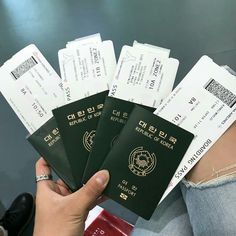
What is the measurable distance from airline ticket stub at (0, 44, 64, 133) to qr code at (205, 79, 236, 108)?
0.37 metres

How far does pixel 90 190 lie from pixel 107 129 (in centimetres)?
15

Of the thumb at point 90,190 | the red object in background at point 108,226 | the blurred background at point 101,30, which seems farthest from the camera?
the blurred background at point 101,30

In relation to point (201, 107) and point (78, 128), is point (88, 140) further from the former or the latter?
point (201, 107)

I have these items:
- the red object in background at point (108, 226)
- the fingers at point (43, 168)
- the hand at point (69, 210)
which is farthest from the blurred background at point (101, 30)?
the hand at point (69, 210)

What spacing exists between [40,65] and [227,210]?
58 centimetres

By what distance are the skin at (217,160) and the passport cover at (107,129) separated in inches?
8.0

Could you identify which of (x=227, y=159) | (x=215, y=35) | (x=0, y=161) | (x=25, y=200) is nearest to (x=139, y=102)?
(x=227, y=159)

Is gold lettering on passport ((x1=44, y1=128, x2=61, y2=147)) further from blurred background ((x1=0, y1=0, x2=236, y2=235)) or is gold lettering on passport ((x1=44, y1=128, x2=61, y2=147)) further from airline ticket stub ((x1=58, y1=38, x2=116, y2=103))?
blurred background ((x1=0, y1=0, x2=236, y2=235))

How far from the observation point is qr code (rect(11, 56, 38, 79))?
870mm

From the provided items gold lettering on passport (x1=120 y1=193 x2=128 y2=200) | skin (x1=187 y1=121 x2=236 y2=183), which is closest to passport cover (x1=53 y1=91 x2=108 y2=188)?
gold lettering on passport (x1=120 y1=193 x2=128 y2=200)

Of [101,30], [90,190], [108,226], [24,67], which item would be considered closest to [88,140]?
[90,190]

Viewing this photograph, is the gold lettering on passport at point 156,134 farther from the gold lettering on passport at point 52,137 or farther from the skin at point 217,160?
the gold lettering on passport at point 52,137

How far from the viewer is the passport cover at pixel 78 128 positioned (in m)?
0.78

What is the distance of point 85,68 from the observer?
86cm
